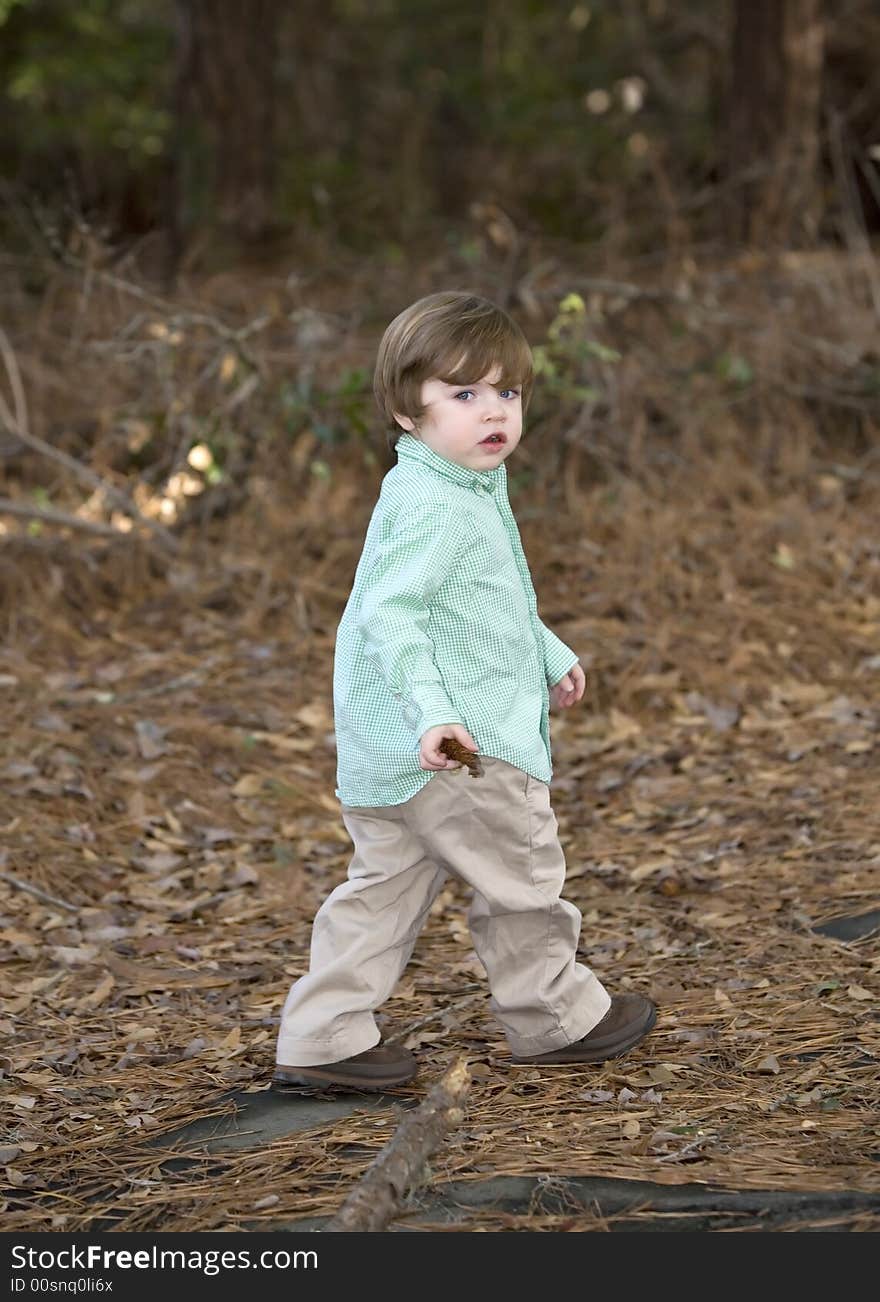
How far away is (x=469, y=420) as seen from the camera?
134 inches

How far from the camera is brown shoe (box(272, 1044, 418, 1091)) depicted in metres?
3.59

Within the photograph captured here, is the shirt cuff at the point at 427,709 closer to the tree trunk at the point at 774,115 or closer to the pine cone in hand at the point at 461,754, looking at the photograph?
the pine cone in hand at the point at 461,754

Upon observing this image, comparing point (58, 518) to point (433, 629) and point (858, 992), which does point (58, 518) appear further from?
point (858, 992)

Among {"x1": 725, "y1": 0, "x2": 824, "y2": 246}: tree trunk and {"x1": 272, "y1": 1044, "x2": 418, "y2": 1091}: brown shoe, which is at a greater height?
{"x1": 725, "y1": 0, "x2": 824, "y2": 246}: tree trunk

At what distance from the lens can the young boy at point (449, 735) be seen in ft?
11.0

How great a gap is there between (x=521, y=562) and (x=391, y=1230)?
4.70 feet

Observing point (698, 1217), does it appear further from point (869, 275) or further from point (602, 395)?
point (869, 275)

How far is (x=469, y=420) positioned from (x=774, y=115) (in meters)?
7.63

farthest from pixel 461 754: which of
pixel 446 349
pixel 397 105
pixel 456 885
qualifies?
pixel 397 105

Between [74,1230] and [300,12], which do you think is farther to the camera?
[300,12]

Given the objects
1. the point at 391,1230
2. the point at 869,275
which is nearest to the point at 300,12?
the point at 869,275

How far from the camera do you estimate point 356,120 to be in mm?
18781

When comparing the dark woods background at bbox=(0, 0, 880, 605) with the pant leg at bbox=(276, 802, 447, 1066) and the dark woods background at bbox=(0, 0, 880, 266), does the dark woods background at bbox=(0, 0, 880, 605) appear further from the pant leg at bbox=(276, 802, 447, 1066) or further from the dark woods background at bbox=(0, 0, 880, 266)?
the pant leg at bbox=(276, 802, 447, 1066)

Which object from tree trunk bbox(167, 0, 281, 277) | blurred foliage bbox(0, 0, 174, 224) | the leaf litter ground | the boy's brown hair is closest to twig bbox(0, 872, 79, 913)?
the leaf litter ground
